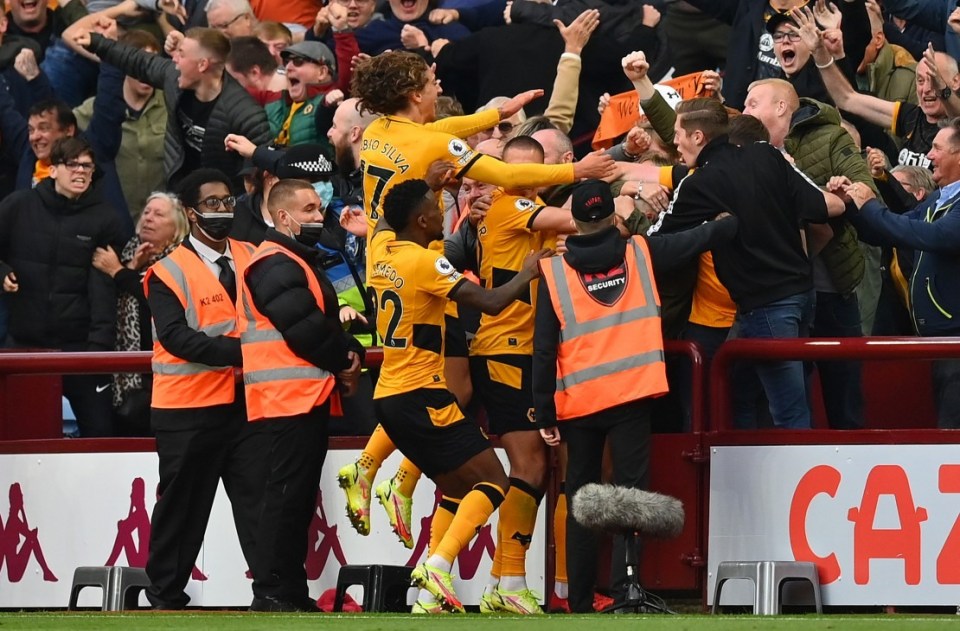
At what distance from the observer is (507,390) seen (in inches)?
364

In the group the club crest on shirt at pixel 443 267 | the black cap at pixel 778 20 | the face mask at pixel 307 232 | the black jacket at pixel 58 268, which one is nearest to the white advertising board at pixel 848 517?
the club crest on shirt at pixel 443 267

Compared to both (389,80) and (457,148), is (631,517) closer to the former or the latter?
(457,148)

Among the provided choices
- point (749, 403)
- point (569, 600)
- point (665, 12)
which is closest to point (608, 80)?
point (665, 12)

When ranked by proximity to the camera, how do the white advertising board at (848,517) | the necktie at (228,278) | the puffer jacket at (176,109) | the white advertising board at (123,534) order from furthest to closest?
the puffer jacket at (176,109)
the necktie at (228,278)
the white advertising board at (123,534)
the white advertising board at (848,517)

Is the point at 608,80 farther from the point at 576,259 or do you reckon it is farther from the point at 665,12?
the point at 576,259

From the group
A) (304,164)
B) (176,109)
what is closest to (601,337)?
(304,164)

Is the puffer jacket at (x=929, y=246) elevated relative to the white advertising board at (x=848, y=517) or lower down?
elevated

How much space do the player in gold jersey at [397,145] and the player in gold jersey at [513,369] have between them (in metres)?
0.48

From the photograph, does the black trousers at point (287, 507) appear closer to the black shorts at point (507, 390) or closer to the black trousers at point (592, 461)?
the black shorts at point (507, 390)

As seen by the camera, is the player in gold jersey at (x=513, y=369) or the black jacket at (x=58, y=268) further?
the black jacket at (x=58, y=268)

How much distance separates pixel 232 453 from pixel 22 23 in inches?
271

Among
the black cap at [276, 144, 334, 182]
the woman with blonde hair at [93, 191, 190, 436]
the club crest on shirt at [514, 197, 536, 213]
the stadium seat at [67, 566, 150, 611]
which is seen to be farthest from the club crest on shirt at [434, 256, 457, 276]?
the woman with blonde hair at [93, 191, 190, 436]

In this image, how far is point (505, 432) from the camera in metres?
9.25

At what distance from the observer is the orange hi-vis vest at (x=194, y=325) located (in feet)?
31.2
